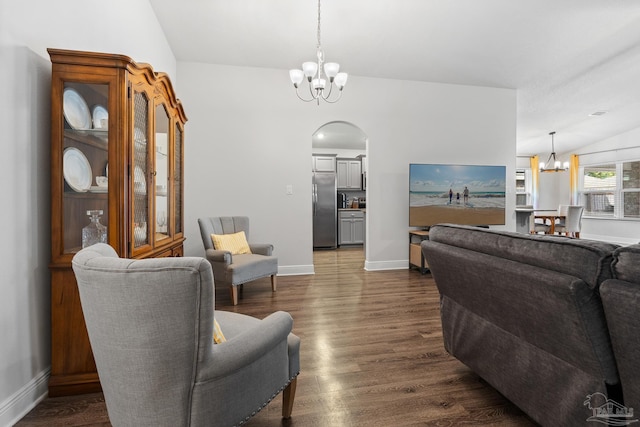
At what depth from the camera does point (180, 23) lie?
3.50 m

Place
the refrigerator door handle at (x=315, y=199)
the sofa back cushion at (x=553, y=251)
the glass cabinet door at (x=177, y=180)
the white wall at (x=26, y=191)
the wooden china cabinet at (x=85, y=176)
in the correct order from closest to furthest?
the sofa back cushion at (x=553, y=251) → the white wall at (x=26, y=191) → the wooden china cabinet at (x=85, y=176) → the glass cabinet door at (x=177, y=180) → the refrigerator door handle at (x=315, y=199)

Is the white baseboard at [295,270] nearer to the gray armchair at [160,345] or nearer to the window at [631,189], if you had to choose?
the gray armchair at [160,345]

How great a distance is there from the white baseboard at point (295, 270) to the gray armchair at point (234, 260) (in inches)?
29.5

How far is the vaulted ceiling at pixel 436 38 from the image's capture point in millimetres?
3314

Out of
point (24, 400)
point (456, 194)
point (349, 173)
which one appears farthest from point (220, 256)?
point (349, 173)

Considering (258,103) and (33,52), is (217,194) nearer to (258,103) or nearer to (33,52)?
(258,103)

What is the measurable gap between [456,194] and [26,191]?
196 inches

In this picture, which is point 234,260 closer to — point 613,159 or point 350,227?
point 350,227

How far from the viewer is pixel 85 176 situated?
1862 mm

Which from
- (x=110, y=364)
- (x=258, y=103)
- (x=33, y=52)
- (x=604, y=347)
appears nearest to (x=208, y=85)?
(x=258, y=103)

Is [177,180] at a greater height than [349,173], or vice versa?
[349,173]

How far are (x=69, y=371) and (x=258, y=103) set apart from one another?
365cm

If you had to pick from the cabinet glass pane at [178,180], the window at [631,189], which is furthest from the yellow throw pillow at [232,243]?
the window at [631,189]

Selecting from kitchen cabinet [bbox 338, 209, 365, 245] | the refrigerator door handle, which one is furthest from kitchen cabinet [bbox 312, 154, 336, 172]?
kitchen cabinet [bbox 338, 209, 365, 245]
